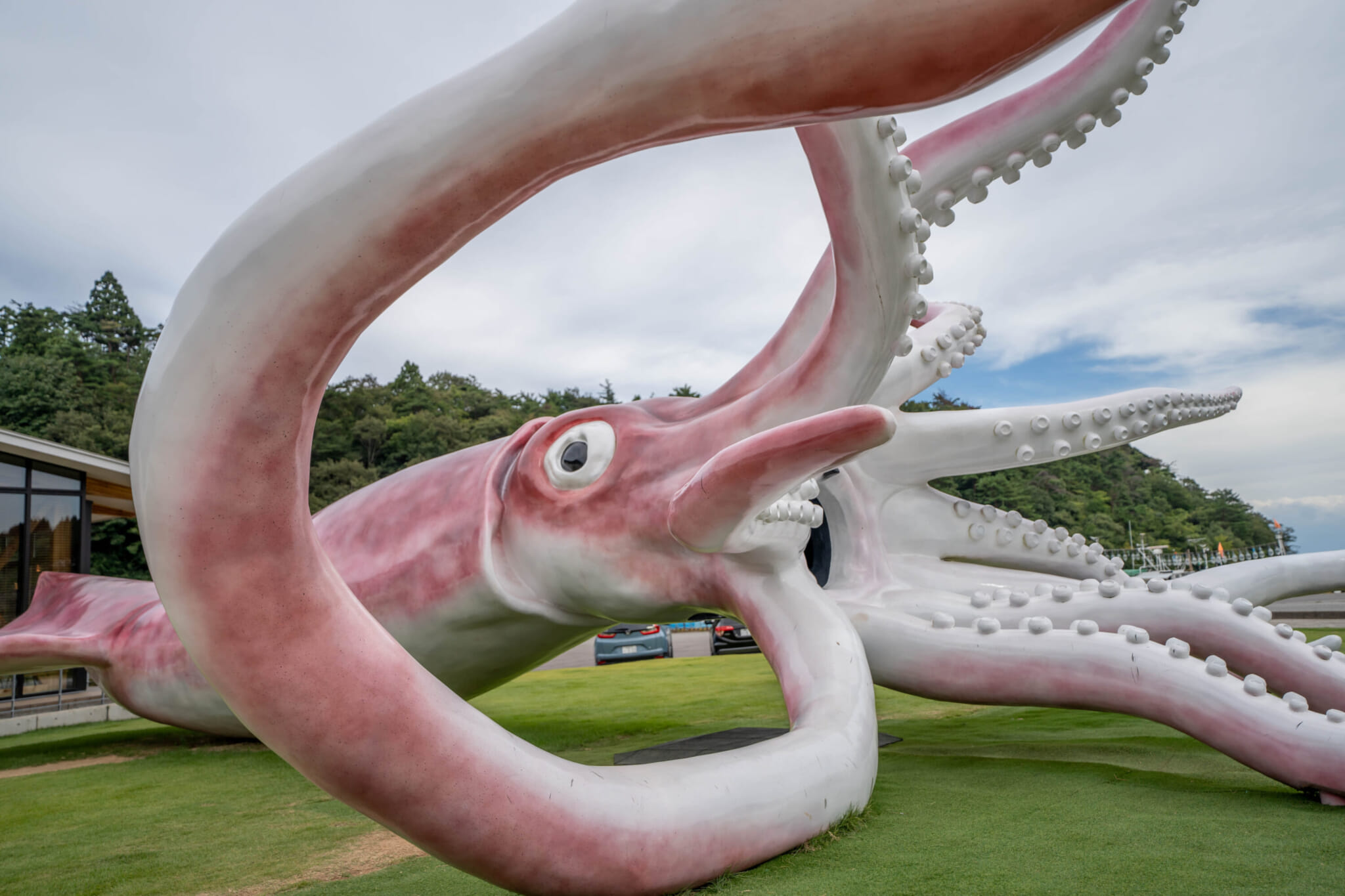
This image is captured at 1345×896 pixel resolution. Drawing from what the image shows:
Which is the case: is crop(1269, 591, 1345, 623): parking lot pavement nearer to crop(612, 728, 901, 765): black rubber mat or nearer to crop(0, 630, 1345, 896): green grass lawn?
crop(0, 630, 1345, 896): green grass lawn

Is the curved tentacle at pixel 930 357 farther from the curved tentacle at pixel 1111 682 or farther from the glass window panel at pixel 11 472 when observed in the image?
the glass window panel at pixel 11 472

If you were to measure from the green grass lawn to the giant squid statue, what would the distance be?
267mm

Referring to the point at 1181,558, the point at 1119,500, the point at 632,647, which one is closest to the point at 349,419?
the point at 632,647

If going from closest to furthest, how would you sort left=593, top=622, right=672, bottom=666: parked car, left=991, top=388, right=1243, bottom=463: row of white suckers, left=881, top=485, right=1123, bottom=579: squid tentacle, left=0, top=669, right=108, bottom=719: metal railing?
left=991, top=388, right=1243, bottom=463: row of white suckers < left=881, top=485, right=1123, bottom=579: squid tentacle < left=0, top=669, right=108, bottom=719: metal railing < left=593, top=622, right=672, bottom=666: parked car

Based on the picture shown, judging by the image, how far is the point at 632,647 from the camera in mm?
15625

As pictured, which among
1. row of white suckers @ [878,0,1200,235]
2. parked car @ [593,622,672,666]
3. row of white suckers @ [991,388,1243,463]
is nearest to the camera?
row of white suckers @ [878,0,1200,235]

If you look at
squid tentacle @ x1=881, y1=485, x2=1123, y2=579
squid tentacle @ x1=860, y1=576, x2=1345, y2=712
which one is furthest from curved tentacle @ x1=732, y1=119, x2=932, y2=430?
squid tentacle @ x1=881, y1=485, x2=1123, y2=579

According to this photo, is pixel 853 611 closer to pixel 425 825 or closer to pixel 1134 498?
pixel 425 825

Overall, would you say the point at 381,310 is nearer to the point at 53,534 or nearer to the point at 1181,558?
the point at 53,534

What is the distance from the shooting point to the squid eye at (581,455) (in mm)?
3818

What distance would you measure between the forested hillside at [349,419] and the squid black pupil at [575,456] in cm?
2407

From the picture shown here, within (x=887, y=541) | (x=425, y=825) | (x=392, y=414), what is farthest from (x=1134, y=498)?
(x=425, y=825)

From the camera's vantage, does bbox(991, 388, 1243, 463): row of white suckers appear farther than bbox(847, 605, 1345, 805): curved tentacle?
Yes

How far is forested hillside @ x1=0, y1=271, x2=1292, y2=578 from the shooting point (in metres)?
32.5
